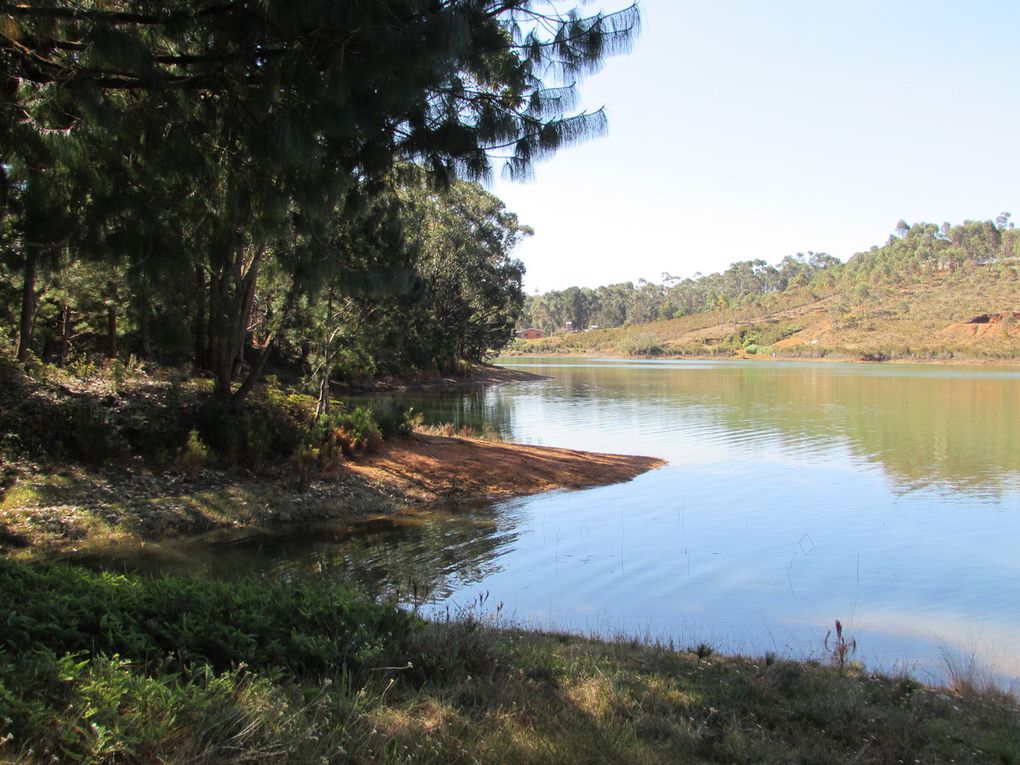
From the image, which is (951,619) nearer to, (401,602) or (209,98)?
(401,602)

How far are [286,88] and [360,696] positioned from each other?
15.5 feet

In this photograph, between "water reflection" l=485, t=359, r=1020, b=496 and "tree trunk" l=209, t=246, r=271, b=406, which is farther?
"water reflection" l=485, t=359, r=1020, b=496

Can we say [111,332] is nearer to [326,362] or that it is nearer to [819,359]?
[326,362]

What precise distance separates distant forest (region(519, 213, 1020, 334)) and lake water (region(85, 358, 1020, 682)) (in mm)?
102231

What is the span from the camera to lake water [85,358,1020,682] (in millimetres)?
8203

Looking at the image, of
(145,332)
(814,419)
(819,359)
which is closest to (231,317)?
(145,332)

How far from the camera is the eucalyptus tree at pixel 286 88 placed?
5453 mm

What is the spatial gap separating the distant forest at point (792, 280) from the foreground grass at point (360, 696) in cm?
11632

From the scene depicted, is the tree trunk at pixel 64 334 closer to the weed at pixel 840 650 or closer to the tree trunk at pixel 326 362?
the tree trunk at pixel 326 362

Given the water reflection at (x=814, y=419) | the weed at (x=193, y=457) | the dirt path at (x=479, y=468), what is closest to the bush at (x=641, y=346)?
the water reflection at (x=814, y=419)

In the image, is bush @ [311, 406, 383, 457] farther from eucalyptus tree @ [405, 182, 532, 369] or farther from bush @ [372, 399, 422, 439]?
eucalyptus tree @ [405, 182, 532, 369]

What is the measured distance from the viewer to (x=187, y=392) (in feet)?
46.0

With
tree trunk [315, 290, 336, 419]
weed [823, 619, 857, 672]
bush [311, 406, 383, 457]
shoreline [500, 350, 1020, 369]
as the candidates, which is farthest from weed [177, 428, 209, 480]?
shoreline [500, 350, 1020, 369]

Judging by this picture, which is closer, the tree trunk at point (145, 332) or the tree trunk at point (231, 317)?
the tree trunk at point (231, 317)
